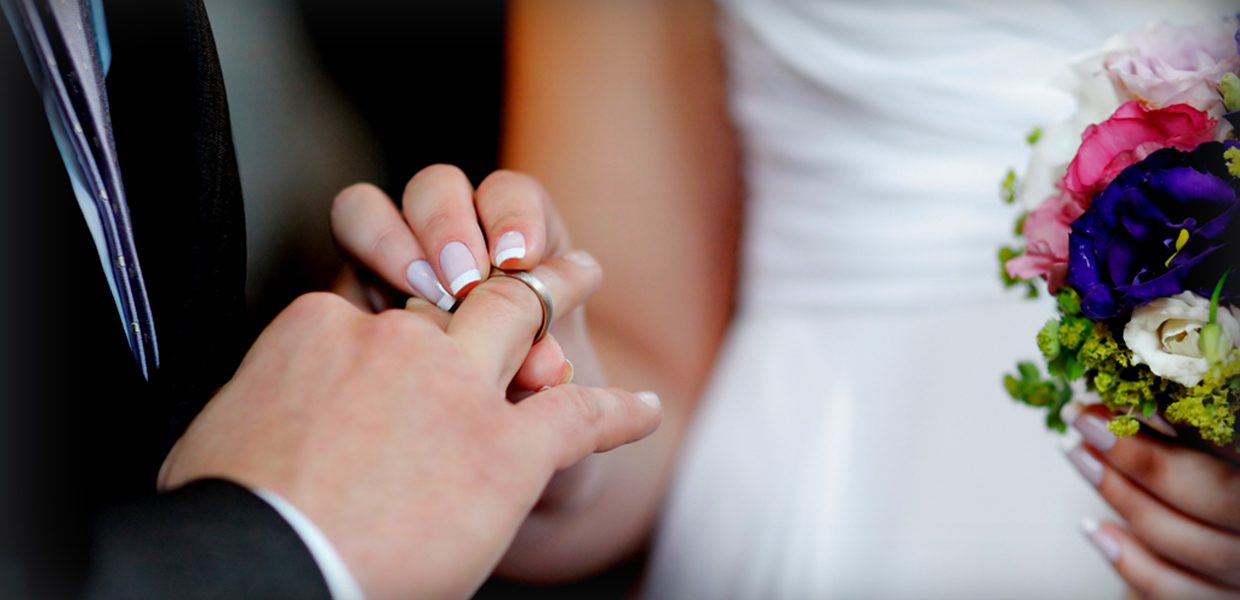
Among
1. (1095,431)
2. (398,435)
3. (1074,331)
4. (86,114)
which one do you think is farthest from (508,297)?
(1095,431)

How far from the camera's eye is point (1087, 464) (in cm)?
77

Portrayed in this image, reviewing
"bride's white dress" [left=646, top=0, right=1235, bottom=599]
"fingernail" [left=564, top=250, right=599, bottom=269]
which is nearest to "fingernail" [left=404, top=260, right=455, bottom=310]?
"fingernail" [left=564, top=250, right=599, bottom=269]

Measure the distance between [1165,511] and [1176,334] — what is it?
0.79ft

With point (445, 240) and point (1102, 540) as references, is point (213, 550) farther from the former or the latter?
point (1102, 540)

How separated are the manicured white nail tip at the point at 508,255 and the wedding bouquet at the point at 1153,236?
1.13 ft

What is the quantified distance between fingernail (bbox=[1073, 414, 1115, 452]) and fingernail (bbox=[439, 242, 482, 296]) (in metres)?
0.49

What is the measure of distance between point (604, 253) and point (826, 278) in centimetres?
25

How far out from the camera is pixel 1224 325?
1.74 feet

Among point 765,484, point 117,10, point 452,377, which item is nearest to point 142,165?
point 117,10

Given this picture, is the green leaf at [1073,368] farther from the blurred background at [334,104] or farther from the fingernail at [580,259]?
the blurred background at [334,104]

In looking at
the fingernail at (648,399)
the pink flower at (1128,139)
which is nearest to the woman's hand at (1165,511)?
the pink flower at (1128,139)

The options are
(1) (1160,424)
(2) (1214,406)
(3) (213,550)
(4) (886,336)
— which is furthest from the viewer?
(4) (886,336)

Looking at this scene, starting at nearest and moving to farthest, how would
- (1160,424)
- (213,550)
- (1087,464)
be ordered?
(213,550) → (1160,424) → (1087,464)

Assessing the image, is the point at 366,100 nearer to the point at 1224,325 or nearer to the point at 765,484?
the point at 765,484
